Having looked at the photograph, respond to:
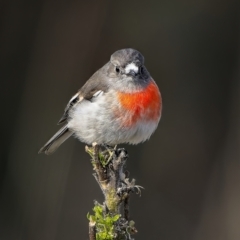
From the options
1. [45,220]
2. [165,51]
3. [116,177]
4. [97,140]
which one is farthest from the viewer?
[165,51]

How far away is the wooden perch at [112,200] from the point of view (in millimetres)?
3410

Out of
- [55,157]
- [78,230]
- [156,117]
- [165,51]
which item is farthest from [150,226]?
[156,117]

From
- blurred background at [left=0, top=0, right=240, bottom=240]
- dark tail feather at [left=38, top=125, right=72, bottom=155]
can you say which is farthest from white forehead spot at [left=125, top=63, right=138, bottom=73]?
blurred background at [left=0, top=0, right=240, bottom=240]

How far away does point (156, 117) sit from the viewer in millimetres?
4789

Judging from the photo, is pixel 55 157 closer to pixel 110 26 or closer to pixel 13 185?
pixel 13 185

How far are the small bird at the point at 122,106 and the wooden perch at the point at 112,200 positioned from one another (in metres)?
0.73

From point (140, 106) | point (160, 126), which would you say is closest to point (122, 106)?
point (140, 106)

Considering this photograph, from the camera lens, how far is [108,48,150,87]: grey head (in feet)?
15.3

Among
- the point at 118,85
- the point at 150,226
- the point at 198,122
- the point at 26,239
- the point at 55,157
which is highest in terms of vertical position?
the point at 118,85

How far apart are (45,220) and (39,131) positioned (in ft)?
3.31

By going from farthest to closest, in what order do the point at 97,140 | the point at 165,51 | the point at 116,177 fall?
1. the point at 165,51
2. the point at 97,140
3. the point at 116,177

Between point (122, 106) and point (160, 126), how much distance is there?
119 inches

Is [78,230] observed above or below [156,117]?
below

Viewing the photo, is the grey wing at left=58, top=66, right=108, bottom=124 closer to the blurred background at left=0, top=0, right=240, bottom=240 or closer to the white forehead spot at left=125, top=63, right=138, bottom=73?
the white forehead spot at left=125, top=63, right=138, bottom=73
